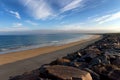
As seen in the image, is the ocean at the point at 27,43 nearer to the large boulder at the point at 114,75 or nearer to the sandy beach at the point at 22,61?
the sandy beach at the point at 22,61

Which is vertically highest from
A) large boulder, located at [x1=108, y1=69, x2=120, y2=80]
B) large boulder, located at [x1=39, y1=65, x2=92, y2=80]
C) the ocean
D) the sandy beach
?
large boulder, located at [x1=39, y1=65, x2=92, y2=80]

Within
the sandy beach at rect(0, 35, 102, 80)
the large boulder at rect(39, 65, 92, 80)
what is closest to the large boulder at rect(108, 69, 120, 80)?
the large boulder at rect(39, 65, 92, 80)

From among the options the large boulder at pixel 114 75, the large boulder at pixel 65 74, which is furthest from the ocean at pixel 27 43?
the large boulder at pixel 114 75

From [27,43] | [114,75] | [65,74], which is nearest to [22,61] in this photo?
[65,74]

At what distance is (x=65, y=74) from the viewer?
5.99 meters

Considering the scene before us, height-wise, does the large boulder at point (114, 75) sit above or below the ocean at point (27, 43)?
above

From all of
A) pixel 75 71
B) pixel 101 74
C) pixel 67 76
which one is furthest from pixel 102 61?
pixel 67 76

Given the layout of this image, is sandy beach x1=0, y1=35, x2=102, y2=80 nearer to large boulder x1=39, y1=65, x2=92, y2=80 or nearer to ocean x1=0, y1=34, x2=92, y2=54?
large boulder x1=39, y1=65, x2=92, y2=80

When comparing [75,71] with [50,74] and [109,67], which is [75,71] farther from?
[109,67]

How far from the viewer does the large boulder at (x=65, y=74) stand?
5729 mm

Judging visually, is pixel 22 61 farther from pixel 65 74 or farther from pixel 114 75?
pixel 114 75

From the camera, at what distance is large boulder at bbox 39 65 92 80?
5729 mm

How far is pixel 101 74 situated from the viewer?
706 cm

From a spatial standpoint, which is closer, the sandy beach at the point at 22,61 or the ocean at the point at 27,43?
the sandy beach at the point at 22,61
